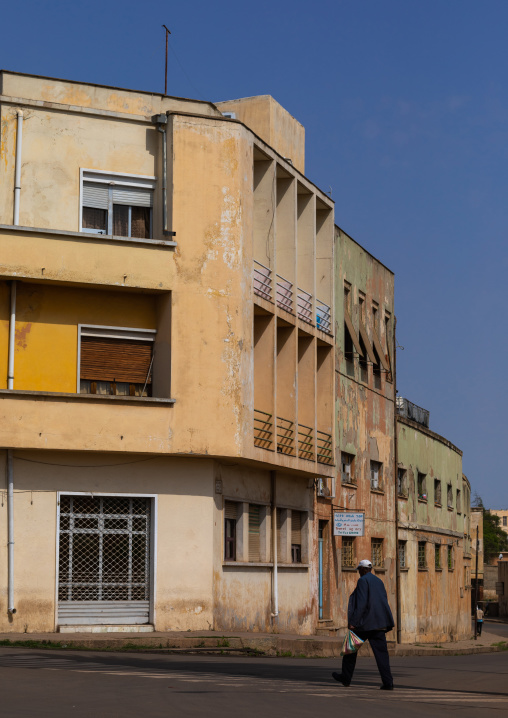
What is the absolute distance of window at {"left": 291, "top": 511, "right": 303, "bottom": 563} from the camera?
28547 millimetres

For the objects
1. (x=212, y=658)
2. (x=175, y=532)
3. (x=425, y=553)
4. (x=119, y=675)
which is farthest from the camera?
(x=425, y=553)

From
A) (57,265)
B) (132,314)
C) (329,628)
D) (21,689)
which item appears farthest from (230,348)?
(21,689)

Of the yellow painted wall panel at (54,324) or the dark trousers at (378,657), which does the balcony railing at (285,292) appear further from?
the dark trousers at (378,657)

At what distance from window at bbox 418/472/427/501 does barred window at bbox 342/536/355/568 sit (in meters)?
8.63

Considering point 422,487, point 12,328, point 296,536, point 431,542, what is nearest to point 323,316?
point 296,536

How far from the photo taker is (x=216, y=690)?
11719 mm

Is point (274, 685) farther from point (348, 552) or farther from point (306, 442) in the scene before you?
point (348, 552)

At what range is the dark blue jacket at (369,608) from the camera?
13008mm

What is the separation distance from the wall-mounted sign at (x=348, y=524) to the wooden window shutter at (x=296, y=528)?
6.56 ft

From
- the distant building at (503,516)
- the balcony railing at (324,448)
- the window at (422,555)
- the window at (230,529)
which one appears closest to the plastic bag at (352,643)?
the window at (230,529)

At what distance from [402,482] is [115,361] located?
17.8m

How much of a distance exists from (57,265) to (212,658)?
340 inches

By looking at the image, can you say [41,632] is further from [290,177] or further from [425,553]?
[425,553]

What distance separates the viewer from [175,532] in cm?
2306
